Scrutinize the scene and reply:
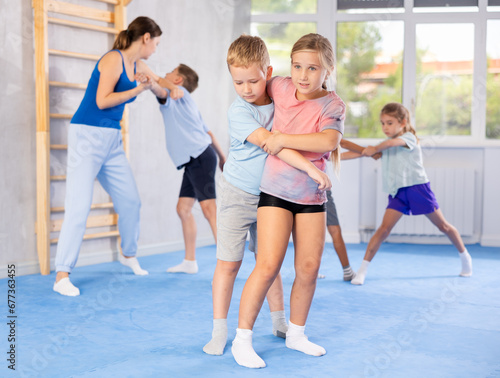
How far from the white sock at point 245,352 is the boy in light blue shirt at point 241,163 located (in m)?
0.11

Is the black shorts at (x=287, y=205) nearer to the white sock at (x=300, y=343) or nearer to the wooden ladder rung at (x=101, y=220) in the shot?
the white sock at (x=300, y=343)

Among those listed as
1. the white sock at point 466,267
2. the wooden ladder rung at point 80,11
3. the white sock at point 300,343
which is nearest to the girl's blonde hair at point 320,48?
the white sock at point 300,343

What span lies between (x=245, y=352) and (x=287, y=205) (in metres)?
0.52

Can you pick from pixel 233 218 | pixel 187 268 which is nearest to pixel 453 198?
pixel 187 268

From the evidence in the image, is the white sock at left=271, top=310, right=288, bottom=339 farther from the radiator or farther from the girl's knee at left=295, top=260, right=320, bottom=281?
the radiator

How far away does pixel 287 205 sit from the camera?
6.53ft

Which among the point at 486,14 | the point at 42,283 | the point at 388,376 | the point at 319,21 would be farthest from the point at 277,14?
the point at 388,376

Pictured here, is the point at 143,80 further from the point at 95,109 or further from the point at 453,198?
the point at 453,198

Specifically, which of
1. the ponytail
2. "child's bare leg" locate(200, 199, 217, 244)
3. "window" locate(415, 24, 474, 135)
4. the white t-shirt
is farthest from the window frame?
"child's bare leg" locate(200, 199, 217, 244)

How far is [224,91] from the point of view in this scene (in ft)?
16.8

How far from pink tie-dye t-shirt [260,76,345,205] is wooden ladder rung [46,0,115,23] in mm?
2244

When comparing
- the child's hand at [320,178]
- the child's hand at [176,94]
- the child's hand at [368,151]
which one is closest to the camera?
the child's hand at [320,178]

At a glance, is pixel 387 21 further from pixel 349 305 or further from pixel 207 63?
pixel 349 305

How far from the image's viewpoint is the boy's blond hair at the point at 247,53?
76.4 inches
